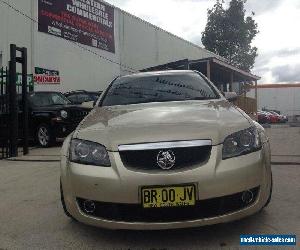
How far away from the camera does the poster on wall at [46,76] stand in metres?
15.8

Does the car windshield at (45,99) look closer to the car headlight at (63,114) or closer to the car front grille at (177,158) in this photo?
the car headlight at (63,114)

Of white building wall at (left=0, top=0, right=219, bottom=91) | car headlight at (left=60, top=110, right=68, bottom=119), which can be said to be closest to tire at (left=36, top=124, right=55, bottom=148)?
car headlight at (left=60, top=110, right=68, bottom=119)

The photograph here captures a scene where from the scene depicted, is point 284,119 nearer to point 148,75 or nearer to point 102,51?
point 102,51

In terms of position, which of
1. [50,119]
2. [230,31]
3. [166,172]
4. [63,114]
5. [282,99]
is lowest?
[166,172]

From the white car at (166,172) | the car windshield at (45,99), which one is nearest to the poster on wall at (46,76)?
the car windshield at (45,99)

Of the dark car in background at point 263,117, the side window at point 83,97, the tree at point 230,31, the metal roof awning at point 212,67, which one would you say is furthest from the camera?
the tree at point 230,31

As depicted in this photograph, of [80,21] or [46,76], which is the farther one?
[80,21]

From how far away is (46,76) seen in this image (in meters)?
16.4

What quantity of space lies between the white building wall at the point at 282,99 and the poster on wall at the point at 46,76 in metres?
28.0

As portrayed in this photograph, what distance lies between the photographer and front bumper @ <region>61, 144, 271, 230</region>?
9.75ft

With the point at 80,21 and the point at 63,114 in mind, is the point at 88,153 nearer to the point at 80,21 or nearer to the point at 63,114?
the point at 63,114

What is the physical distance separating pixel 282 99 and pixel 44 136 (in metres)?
34.2

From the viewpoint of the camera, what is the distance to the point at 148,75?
514 cm

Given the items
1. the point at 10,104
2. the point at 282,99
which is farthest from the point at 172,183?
the point at 282,99
